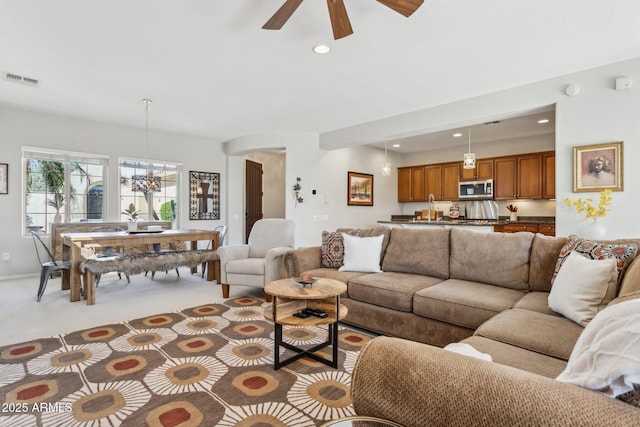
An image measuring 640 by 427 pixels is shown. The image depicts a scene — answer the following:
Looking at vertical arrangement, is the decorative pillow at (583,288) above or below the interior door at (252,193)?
below

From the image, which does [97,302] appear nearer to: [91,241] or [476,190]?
[91,241]

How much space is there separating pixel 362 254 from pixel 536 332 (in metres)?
1.79

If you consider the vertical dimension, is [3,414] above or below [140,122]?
below

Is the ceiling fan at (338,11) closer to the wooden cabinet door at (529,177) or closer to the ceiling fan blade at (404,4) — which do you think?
the ceiling fan blade at (404,4)

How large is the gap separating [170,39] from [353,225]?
4.89 metres

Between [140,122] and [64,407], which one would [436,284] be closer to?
[64,407]

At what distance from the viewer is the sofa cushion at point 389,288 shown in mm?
2607

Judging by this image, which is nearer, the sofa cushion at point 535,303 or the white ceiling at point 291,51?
the sofa cushion at point 535,303

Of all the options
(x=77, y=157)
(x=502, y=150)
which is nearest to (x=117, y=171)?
(x=77, y=157)

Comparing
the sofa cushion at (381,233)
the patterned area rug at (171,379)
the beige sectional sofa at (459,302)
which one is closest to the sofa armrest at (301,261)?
the beige sectional sofa at (459,302)

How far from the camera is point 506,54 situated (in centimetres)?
303

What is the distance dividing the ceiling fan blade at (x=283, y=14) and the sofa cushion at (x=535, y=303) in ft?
7.99

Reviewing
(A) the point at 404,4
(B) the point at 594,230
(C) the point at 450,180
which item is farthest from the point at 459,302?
(C) the point at 450,180

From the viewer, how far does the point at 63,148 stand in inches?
206
